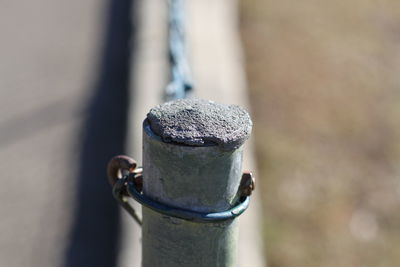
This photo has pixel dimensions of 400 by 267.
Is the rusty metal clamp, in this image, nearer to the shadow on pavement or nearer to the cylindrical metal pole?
the cylindrical metal pole

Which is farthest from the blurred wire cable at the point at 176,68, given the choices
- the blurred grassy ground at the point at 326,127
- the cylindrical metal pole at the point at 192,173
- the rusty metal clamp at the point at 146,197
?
the blurred grassy ground at the point at 326,127

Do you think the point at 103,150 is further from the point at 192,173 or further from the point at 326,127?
the point at 192,173

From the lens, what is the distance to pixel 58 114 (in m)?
6.39

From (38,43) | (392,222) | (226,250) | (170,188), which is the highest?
(170,188)

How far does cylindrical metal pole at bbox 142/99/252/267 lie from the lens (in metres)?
1.53

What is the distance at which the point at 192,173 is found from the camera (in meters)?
1.54

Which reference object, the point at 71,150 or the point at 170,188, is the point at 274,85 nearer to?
the point at 71,150

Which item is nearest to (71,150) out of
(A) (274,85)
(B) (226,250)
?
(A) (274,85)

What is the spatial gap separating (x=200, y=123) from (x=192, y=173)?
0.09 m

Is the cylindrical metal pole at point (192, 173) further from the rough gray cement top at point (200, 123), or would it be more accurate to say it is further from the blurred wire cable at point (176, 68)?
the blurred wire cable at point (176, 68)

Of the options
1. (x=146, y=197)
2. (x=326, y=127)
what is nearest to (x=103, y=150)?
(x=326, y=127)

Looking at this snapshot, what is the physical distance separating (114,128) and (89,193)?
1.09 metres

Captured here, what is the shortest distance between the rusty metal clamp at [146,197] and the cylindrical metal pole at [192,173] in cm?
1

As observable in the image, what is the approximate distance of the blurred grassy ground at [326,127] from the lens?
17.0 ft
